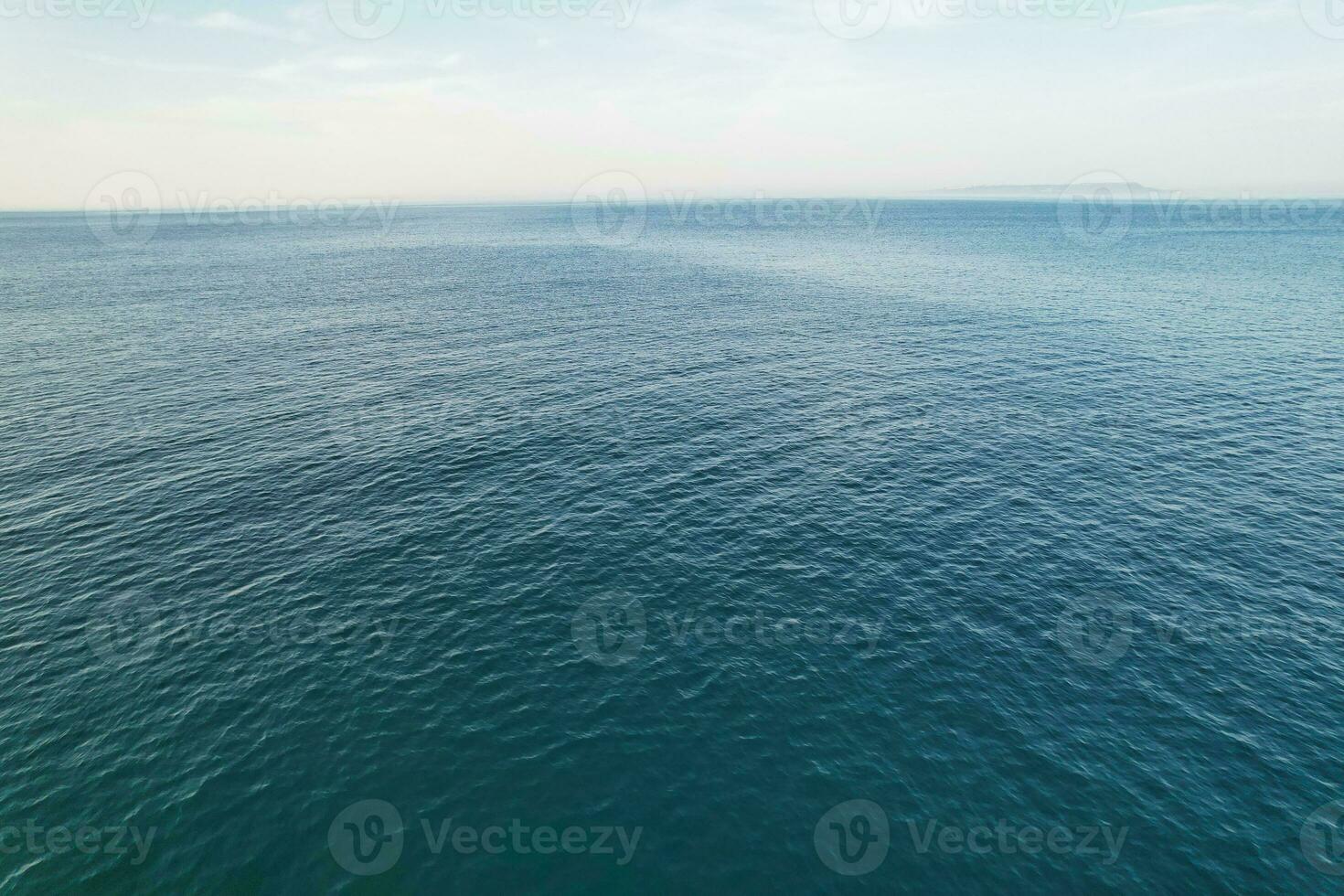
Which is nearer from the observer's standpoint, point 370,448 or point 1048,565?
point 1048,565

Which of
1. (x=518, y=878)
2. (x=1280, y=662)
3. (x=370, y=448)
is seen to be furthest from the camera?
(x=370, y=448)

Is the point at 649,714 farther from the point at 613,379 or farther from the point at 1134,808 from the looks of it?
the point at 613,379

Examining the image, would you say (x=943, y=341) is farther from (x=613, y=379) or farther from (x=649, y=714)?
(x=649, y=714)

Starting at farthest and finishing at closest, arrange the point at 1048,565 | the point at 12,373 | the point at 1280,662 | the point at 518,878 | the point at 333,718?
the point at 12,373 → the point at 1048,565 → the point at 1280,662 → the point at 333,718 → the point at 518,878

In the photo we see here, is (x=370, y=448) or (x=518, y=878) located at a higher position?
(x=370, y=448)

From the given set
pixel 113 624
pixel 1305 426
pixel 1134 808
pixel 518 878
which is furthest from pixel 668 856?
pixel 1305 426

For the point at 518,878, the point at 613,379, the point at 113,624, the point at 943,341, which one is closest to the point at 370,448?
the point at 113,624
